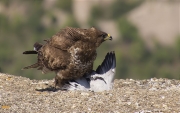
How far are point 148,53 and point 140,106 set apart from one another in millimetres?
63526

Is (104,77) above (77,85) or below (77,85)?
above

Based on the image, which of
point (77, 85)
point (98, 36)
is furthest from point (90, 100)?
point (98, 36)

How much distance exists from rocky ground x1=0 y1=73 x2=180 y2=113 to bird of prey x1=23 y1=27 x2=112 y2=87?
1.34 feet

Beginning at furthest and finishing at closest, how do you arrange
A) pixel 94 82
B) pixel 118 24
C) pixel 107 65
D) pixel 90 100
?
Result: pixel 118 24
pixel 107 65
pixel 94 82
pixel 90 100

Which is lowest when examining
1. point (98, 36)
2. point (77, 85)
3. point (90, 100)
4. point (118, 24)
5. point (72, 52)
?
point (90, 100)

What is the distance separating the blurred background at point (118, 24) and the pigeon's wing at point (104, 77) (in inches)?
2067

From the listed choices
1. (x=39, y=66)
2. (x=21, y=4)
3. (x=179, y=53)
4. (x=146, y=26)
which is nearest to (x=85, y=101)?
(x=39, y=66)

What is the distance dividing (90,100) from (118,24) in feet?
220

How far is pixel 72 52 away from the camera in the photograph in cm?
1000

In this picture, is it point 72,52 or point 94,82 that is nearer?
point 72,52

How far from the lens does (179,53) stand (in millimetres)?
70188

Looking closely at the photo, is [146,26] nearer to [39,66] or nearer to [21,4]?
[21,4]

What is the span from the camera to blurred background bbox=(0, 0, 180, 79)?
226 feet

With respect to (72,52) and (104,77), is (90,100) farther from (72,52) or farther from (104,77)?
(104,77)
